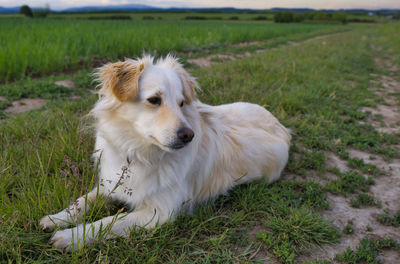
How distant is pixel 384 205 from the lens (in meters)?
2.74

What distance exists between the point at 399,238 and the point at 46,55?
717cm

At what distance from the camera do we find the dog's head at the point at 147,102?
200cm

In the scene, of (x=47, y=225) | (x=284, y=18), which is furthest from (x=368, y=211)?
(x=284, y=18)

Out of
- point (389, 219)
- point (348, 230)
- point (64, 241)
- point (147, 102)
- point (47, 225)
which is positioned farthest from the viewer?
point (389, 219)

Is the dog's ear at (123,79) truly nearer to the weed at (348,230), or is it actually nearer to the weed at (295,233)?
the weed at (295,233)

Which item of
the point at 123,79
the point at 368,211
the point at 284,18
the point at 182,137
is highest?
the point at 284,18

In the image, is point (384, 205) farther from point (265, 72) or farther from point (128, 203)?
point (265, 72)

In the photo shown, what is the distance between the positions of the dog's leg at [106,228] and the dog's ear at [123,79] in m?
0.91

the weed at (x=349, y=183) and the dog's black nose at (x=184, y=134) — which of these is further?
the weed at (x=349, y=183)

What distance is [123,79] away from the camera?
7.10 feet

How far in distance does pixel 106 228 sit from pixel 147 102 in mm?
968

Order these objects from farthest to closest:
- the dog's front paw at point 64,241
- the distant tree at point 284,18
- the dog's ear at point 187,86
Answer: the distant tree at point 284,18
the dog's ear at point 187,86
the dog's front paw at point 64,241

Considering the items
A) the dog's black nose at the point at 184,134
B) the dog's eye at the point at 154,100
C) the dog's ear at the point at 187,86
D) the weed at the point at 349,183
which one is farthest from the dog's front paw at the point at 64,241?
the weed at the point at 349,183

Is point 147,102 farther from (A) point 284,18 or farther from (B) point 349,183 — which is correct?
(A) point 284,18
